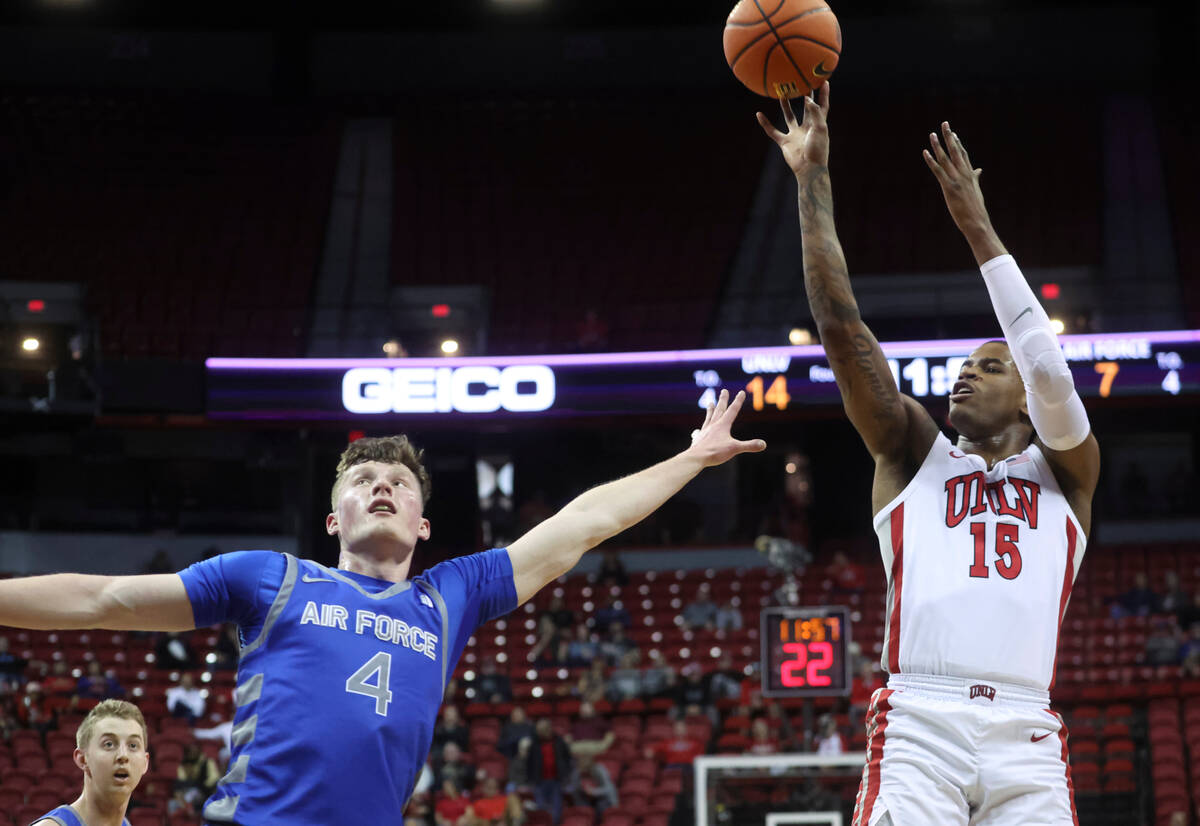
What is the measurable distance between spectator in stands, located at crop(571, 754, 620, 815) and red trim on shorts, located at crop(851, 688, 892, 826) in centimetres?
1020

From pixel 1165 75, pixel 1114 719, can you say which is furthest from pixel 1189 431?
pixel 1114 719

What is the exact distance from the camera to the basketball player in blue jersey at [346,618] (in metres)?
3.15

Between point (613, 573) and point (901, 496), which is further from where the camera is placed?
point (613, 573)

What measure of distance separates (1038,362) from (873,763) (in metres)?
1.20

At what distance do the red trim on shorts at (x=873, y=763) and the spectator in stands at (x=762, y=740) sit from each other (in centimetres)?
1031

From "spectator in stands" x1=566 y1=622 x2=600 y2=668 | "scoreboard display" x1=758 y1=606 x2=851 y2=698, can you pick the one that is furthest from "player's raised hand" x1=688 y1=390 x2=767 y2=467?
"spectator in stands" x1=566 y1=622 x2=600 y2=668

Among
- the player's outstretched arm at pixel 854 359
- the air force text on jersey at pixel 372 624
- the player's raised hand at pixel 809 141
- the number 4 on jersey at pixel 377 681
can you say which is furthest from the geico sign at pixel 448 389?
the number 4 on jersey at pixel 377 681

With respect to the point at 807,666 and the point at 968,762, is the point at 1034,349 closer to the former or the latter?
the point at 968,762

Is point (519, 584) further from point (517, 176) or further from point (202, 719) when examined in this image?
point (517, 176)

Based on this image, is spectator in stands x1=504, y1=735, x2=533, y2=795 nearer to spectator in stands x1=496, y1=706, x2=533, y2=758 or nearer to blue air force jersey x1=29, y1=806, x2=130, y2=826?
Answer: spectator in stands x1=496, y1=706, x2=533, y2=758

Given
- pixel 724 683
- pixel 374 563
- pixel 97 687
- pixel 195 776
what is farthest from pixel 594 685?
pixel 374 563

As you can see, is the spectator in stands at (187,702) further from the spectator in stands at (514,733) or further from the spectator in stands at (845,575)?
the spectator in stands at (845,575)

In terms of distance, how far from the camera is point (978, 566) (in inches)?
152

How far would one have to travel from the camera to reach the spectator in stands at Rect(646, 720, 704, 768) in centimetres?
1424
